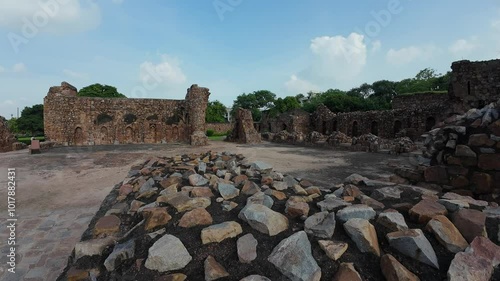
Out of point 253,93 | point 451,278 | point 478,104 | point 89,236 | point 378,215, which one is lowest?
point 89,236

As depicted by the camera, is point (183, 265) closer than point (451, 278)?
No

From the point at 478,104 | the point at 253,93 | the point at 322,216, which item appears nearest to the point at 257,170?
the point at 322,216

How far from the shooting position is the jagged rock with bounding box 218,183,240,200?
2469 mm

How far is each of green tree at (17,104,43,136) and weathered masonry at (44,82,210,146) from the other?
27.3 m

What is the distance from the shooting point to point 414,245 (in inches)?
55.9

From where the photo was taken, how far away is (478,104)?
12.0 meters

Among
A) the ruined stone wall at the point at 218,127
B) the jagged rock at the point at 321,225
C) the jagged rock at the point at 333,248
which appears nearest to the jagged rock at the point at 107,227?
the jagged rock at the point at 321,225

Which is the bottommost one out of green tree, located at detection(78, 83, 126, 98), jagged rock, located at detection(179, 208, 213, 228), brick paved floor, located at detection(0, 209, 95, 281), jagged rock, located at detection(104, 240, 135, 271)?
brick paved floor, located at detection(0, 209, 95, 281)

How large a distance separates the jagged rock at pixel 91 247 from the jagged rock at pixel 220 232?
82 centimetres

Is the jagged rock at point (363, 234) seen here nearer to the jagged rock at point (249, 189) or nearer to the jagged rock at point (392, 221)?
the jagged rock at point (392, 221)

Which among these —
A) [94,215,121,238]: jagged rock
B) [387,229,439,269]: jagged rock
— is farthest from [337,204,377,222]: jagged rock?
[94,215,121,238]: jagged rock

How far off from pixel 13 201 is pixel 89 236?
3.71 metres

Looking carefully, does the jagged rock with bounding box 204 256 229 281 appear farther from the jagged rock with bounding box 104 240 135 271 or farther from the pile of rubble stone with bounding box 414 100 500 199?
the pile of rubble stone with bounding box 414 100 500 199

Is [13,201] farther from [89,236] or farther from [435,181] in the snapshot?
[435,181]
